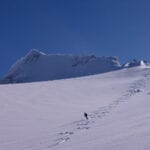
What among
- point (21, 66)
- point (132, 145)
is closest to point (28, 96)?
point (132, 145)

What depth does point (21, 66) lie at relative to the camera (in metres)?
158

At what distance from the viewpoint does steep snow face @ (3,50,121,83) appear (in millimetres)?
135250

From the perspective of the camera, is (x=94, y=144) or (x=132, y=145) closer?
(x=132, y=145)

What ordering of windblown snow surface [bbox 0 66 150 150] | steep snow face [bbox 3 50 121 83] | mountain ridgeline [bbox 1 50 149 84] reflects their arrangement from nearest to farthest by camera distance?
windblown snow surface [bbox 0 66 150 150]
mountain ridgeline [bbox 1 50 149 84]
steep snow face [bbox 3 50 121 83]

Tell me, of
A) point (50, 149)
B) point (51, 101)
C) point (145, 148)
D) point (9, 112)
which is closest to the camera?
point (145, 148)

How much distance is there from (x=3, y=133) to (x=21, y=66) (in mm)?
146842

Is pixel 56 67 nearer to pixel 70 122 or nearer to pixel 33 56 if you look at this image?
pixel 33 56

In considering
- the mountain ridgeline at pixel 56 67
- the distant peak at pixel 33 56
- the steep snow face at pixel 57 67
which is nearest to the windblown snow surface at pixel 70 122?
the mountain ridgeline at pixel 56 67

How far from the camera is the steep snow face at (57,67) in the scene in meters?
135

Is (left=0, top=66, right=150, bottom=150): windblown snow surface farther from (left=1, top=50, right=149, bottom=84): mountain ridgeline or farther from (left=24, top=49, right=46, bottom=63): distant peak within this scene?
(left=24, top=49, right=46, bottom=63): distant peak

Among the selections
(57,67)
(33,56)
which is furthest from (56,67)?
(33,56)

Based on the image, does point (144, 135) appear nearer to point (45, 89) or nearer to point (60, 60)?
point (45, 89)

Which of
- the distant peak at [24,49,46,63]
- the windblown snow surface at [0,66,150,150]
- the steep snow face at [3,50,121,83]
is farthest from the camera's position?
the distant peak at [24,49,46,63]

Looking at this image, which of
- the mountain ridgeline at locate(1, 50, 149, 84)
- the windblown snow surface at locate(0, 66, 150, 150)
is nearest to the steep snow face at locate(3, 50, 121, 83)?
the mountain ridgeline at locate(1, 50, 149, 84)
